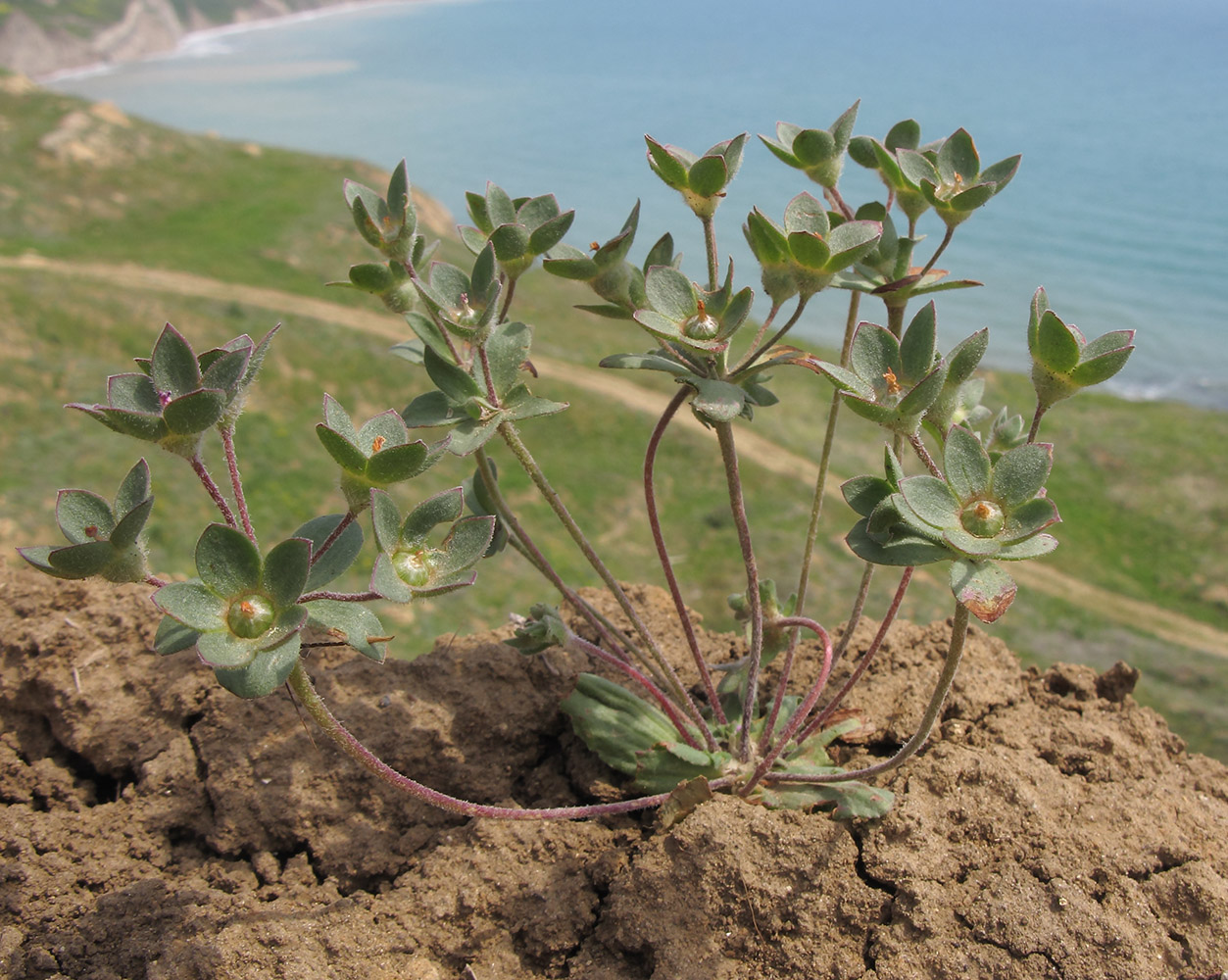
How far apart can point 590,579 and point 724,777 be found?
44.2 ft

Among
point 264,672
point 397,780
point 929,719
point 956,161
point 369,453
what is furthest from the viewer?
point 956,161

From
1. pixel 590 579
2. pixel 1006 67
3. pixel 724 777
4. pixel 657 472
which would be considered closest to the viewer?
pixel 724 777

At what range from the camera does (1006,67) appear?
347 ft

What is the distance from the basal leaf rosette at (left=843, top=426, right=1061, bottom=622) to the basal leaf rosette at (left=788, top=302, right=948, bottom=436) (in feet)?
0.37

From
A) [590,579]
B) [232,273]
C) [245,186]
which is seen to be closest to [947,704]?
[590,579]

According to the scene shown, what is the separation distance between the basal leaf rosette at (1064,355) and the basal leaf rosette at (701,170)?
0.85 metres

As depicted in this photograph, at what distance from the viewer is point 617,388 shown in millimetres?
22516

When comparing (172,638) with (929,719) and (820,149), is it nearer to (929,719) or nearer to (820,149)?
(929,719)

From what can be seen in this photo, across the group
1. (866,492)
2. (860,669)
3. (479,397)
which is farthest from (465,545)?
(860,669)

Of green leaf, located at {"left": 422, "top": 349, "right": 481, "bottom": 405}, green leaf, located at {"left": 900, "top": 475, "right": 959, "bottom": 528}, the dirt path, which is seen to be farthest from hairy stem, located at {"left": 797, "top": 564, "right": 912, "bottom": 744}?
the dirt path

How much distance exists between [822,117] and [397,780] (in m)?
80.0

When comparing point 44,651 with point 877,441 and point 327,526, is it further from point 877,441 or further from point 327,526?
point 877,441

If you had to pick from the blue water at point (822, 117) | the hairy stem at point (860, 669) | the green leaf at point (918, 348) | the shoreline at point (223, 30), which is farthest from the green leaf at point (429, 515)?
the shoreline at point (223, 30)

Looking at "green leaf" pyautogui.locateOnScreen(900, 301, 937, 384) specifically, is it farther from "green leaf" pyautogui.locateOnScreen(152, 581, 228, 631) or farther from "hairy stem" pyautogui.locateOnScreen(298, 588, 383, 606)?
"green leaf" pyautogui.locateOnScreen(152, 581, 228, 631)
